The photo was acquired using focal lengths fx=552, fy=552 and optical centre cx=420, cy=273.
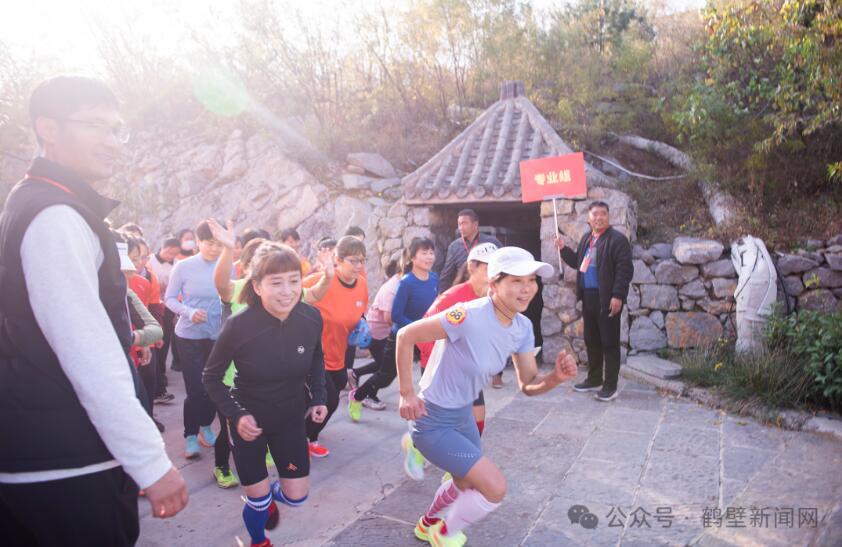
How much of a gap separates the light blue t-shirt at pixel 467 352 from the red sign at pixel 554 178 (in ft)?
12.7

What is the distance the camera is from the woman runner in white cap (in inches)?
111

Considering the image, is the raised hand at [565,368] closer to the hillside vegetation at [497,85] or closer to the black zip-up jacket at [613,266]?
the black zip-up jacket at [613,266]

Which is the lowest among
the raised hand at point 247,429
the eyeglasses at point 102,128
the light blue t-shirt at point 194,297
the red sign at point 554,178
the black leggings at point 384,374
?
the black leggings at point 384,374

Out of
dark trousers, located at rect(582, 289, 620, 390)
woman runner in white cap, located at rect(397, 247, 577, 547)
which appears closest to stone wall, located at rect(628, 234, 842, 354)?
dark trousers, located at rect(582, 289, 620, 390)

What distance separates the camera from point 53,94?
1668 millimetres

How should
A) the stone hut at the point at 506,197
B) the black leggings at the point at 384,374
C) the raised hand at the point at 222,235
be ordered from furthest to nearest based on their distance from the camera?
the stone hut at the point at 506,197 < the black leggings at the point at 384,374 < the raised hand at the point at 222,235

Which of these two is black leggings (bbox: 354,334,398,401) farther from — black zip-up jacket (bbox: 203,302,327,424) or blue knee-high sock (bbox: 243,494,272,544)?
blue knee-high sock (bbox: 243,494,272,544)

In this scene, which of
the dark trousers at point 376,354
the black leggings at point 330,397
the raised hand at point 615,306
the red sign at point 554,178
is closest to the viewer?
the black leggings at point 330,397

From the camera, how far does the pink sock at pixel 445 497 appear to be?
3.03 m

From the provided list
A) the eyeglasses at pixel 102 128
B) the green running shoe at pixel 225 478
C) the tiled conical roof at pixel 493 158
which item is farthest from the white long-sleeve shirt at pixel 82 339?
the tiled conical roof at pixel 493 158

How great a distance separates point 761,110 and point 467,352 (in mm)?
7328

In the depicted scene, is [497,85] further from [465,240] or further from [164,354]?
[164,354]

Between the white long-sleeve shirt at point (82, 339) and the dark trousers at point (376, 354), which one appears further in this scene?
the dark trousers at point (376, 354)

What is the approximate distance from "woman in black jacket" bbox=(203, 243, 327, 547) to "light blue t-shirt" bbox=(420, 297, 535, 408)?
2.46ft
